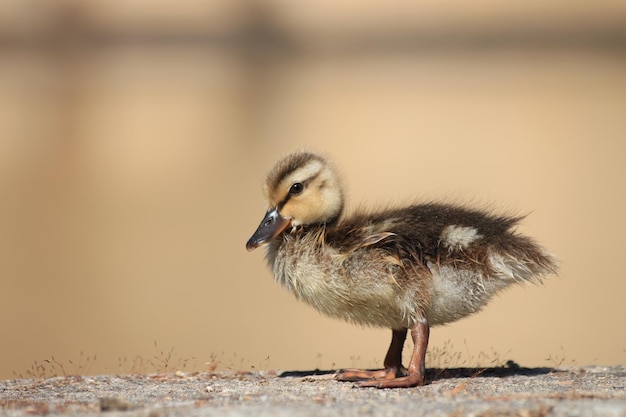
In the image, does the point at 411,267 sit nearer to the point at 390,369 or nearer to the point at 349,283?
the point at 349,283

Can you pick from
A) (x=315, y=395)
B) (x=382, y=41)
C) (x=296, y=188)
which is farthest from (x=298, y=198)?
(x=382, y=41)

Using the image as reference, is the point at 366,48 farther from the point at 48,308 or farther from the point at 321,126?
the point at 48,308

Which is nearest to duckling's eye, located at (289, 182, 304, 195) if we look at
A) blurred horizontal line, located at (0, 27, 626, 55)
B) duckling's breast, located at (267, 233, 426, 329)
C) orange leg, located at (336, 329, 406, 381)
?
duckling's breast, located at (267, 233, 426, 329)

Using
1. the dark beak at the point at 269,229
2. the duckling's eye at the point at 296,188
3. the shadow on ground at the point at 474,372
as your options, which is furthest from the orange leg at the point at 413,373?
the duckling's eye at the point at 296,188

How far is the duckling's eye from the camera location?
385 cm

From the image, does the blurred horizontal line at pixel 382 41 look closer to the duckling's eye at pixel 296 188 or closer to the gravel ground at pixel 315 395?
the duckling's eye at pixel 296 188

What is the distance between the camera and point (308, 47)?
569cm

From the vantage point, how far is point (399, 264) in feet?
11.6

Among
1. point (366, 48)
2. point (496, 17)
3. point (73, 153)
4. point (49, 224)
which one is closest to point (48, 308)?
point (49, 224)

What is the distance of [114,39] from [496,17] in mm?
2027

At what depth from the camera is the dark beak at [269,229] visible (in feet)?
12.4

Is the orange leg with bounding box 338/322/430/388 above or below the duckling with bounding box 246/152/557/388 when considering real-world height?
below

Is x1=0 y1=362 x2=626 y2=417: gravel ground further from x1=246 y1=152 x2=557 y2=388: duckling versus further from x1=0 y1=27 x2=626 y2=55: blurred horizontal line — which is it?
x1=0 y1=27 x2=626 y2=55: blurred horizontal line

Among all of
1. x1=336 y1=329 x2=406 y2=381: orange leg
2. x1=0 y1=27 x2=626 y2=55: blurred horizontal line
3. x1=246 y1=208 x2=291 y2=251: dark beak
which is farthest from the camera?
x1=0 y1=27 x2=626 y2=55: blurred horizontal line
